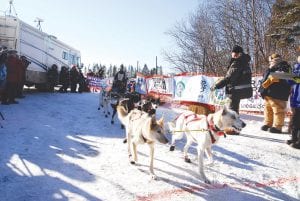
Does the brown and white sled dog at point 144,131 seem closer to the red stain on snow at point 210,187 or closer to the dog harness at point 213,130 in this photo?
the red stain on snow at point 210,187

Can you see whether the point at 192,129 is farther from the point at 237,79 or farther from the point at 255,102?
the point at 255,102

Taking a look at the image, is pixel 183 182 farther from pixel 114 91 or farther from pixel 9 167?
pixel 114 91

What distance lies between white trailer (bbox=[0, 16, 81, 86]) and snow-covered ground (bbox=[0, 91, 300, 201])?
6.80m

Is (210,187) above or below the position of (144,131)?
below

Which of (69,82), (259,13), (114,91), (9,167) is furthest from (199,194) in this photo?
(259,13)

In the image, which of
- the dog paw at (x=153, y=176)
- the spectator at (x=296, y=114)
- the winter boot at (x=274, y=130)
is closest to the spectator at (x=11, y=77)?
the dog paw at (x=153, y=176)

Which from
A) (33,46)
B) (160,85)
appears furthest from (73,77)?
(160,85)

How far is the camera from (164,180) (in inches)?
207

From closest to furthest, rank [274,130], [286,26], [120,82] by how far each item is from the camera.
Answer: [274,130], [120,82], [286,26]

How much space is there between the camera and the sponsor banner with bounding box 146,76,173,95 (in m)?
16.0

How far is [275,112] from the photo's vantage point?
8406 millimetres

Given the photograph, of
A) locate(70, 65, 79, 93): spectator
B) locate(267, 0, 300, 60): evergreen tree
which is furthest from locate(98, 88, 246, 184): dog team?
locate(267, 0, 300, 60): evergreen tree

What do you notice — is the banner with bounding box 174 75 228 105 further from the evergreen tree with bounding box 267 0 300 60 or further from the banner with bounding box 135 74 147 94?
the evergreen tree with bounding box 267 0 300 60

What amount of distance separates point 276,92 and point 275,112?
493 millimetres
